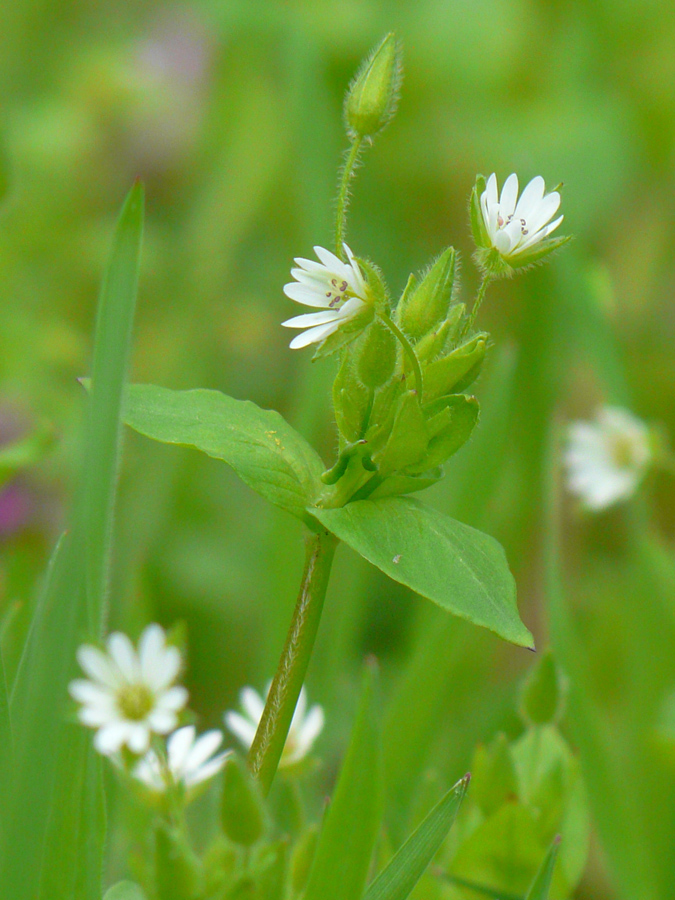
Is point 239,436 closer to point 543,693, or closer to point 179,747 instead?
point 179,747

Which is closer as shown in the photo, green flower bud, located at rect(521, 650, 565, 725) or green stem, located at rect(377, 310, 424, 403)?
green stem, located at rect(377, 310, 424, 403)

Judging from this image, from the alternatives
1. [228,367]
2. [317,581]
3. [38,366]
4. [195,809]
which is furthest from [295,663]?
[228,367]

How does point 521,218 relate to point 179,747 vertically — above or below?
above

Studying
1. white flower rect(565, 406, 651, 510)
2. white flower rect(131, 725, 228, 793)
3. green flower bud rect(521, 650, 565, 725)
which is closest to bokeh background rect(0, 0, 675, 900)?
white flower rect(565, 406, 651, 510)

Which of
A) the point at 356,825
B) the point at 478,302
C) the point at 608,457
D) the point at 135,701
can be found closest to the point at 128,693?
the point at 135,701

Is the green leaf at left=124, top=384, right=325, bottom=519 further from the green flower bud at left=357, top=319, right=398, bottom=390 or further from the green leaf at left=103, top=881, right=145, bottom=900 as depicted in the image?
the green leaf at left=103, top=881, right=145, bottom=900

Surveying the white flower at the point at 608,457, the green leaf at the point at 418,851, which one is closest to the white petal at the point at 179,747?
the green leaf at the point at 418,851

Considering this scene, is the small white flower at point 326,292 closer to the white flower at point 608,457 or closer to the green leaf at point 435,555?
the green leaf at point 435,555

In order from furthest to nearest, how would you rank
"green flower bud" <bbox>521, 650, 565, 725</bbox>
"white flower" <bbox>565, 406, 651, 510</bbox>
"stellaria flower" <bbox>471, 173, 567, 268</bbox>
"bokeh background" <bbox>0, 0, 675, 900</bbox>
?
"white flower" <bbox>565, 406, 651, 510</bbox> → "bokeh background" <bbox>0, 0, 675, 900</bbox> → "green flower bud" <bbox>521, 650, 565, 725</bbox> → "stellaria flower" <bbox>471, 173, 567, 268</bbox>
